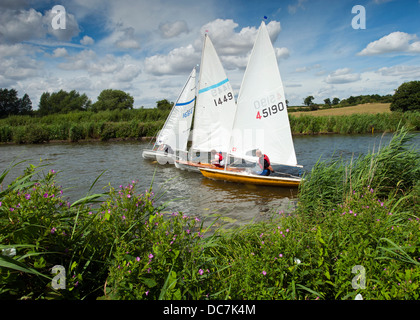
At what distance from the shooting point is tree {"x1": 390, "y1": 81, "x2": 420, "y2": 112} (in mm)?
49844

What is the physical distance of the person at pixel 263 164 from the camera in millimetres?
12261

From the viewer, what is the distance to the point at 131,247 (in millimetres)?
2988

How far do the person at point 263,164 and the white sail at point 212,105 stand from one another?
3.59 metres

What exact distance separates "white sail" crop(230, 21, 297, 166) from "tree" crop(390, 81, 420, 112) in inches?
1977

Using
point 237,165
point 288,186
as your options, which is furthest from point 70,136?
point 288,186

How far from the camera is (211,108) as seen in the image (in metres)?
15.2

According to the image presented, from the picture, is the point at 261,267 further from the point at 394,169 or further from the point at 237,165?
the point at 237,165

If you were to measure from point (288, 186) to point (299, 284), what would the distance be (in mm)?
9426

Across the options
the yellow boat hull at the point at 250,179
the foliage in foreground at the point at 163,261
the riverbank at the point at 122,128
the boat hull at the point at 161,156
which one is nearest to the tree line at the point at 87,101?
the riverbank at the point at 122,128

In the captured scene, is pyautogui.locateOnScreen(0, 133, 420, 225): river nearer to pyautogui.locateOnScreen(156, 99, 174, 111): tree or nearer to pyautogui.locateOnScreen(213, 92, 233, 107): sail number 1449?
pyautogui.locateOnScreen(213, 92, 233, 107): sail number 1449

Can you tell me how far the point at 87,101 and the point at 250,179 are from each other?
71408 mm

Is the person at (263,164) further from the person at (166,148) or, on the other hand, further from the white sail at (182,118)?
the person at (166,148)
